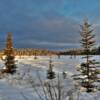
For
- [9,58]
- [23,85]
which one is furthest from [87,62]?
[9,58]

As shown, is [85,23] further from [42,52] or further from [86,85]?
[42,52]

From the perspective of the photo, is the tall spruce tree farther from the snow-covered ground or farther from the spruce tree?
the spruce tree

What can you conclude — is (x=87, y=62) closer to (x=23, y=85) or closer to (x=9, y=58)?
(x=23, y=85)

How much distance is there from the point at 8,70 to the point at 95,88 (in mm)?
15586

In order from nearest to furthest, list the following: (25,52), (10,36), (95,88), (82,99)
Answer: (82,99)
(95,88)
(10,36)
(25,52)

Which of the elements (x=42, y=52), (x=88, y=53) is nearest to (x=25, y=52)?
(x=42, y=52)

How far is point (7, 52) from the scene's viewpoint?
118 ft

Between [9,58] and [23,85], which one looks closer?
[23,85]

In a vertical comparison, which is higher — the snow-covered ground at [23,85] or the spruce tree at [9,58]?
the spruce tree at [9,58]

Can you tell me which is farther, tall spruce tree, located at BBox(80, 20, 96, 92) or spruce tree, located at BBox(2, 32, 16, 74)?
spruce tree, located at BBox(2, 32, 16, 74)

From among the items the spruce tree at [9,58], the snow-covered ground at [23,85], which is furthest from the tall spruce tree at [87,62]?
the spruce tree at [9,58]

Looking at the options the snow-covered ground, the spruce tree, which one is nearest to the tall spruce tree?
the snow-covered ground

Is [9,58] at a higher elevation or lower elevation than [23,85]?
higher

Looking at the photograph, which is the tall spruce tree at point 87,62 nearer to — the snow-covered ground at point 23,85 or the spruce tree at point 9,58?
the snow-covered ground at point 23,85
